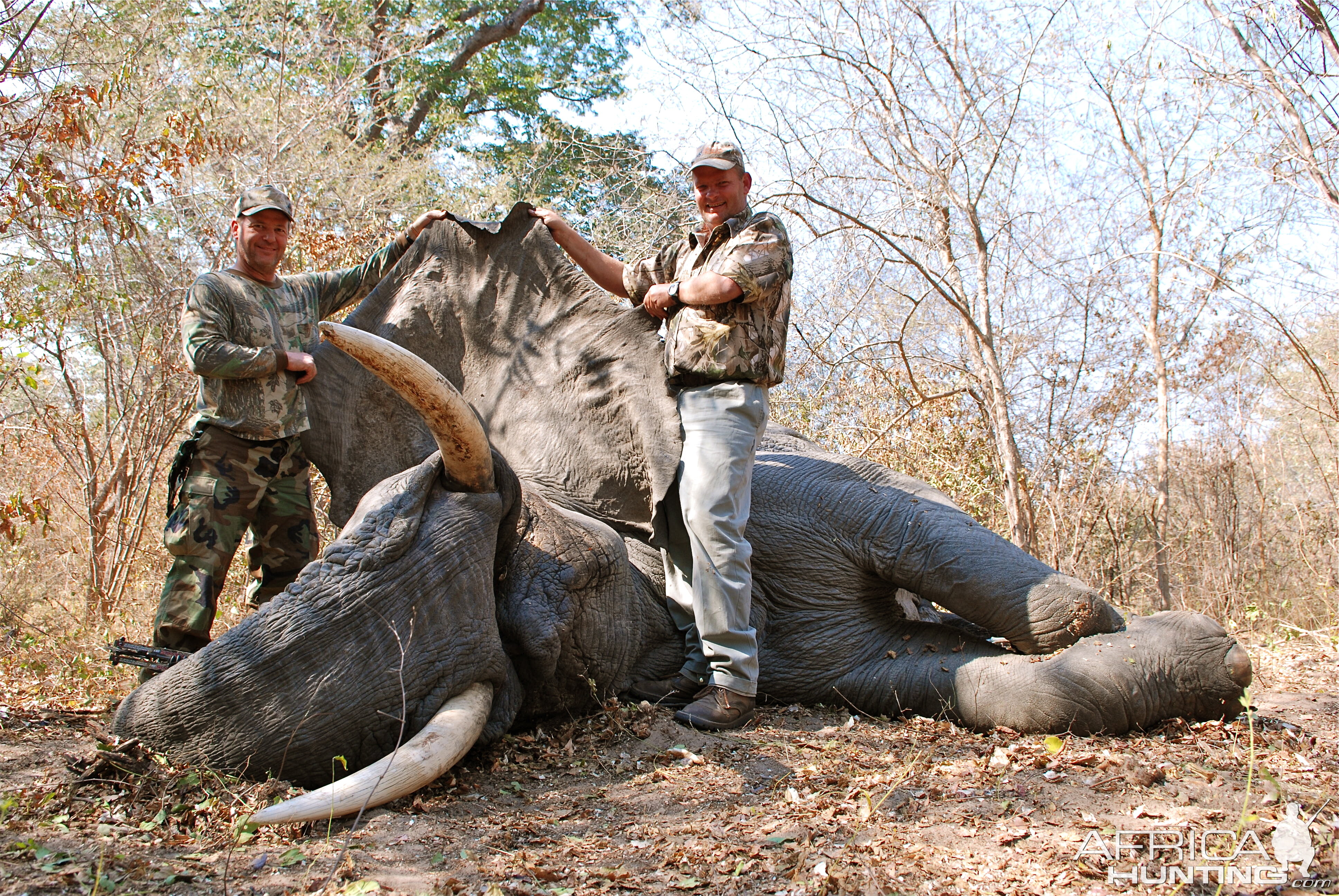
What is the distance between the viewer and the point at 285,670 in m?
3.00

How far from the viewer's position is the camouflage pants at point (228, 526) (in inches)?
172

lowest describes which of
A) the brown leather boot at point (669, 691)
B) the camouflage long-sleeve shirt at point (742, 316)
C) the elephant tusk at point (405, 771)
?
the brown leather boot at point (669, 691)

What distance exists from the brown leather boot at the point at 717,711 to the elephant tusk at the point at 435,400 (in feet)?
3.81

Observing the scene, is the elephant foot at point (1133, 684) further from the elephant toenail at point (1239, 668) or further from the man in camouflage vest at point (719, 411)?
Answer: the man in camouflage vest at point (719, 411)

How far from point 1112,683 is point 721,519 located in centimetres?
172

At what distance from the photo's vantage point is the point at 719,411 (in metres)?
4.14

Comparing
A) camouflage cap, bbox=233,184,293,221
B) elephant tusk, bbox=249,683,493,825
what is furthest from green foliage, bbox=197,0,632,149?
elephant tusk, bbox=249,683,493,825

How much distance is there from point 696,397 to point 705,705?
1.27 m

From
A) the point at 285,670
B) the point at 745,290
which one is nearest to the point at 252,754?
the point at 285,670

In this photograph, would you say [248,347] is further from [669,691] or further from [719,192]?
[669,691]

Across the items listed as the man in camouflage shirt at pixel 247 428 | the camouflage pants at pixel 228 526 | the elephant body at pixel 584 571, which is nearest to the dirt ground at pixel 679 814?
the elephant body at pixel 584 571

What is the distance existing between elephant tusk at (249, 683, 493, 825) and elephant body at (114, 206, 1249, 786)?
0.09 meters
